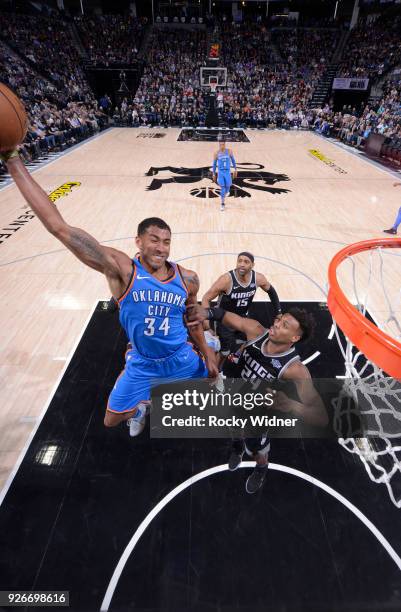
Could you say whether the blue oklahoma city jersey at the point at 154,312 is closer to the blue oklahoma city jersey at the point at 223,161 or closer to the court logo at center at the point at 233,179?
the blue oklahoma city jersey at the point at 223,161

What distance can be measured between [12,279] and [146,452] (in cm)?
417

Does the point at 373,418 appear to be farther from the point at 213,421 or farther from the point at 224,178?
the point at 224,178

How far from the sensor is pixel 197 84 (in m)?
25.8

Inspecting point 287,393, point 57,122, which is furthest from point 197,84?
point 287,393

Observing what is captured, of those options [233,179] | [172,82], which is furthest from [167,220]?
[172,82]

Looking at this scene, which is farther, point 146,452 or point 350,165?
point 350,165

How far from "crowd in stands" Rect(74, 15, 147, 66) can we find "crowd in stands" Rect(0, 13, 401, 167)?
78 millimetres

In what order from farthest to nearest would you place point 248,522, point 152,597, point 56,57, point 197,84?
point 197,84
point 56,57
point 248,522
point 152,597

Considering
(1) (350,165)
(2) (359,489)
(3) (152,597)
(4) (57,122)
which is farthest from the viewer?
(4) (57,122)

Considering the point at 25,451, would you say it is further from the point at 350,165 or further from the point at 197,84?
the point at 197,84

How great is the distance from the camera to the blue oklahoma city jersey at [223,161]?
834 cm

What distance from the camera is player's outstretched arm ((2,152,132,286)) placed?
190 cm

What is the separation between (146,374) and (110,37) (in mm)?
33307

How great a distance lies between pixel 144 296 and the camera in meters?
2.42
